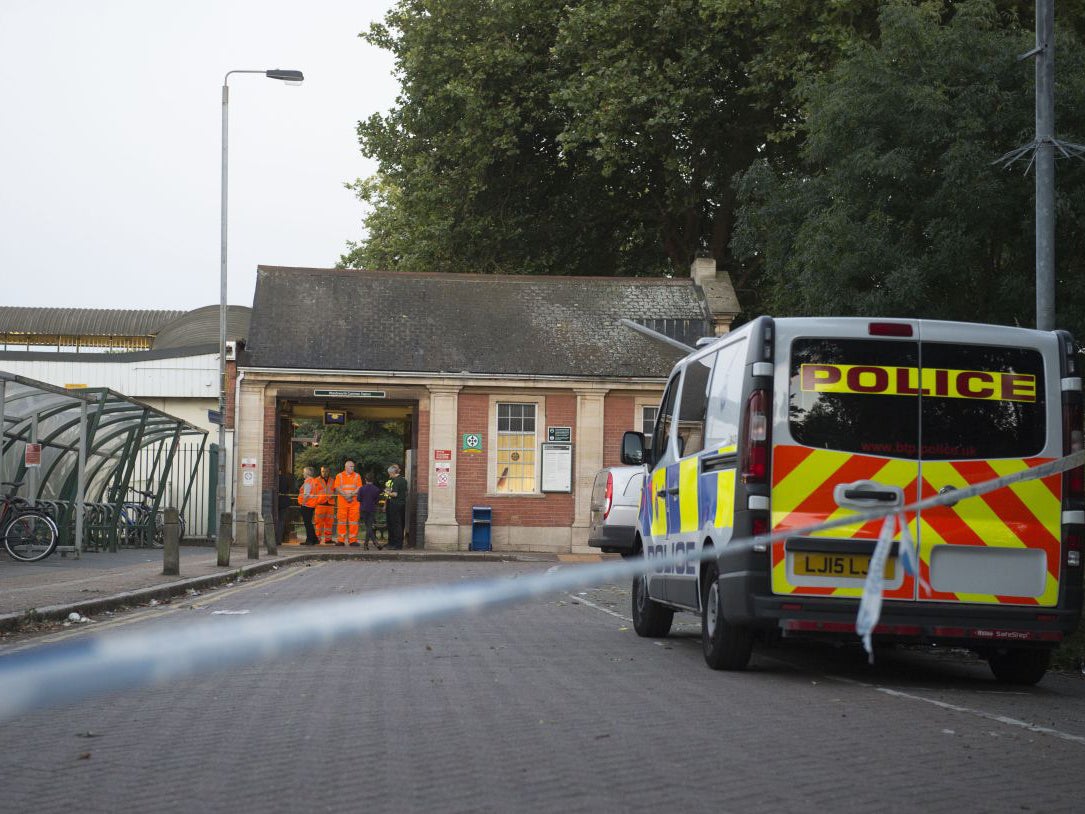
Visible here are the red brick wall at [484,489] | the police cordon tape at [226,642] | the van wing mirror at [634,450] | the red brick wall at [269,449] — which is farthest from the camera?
the red brick wall at [484,489]

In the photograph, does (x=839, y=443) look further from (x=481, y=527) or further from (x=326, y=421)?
(x=326, y=421)

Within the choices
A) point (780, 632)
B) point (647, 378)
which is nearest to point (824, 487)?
point (780, 632)

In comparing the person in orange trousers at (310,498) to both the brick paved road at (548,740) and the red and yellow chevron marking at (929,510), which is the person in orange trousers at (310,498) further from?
the red and yellow chevron marking at (929,510)

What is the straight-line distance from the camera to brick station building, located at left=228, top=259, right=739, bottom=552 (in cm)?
3375

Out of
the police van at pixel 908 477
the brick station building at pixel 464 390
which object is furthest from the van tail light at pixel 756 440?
the brick station building at pixel 464 390

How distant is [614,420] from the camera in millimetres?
34688

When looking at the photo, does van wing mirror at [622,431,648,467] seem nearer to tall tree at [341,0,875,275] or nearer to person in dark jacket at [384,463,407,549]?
tall tree at [341,0,875,275]

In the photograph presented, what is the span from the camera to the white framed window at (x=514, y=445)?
3438cm

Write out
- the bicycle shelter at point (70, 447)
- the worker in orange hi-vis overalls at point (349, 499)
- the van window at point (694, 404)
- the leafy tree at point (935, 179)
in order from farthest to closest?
the worker in orange hi-vis overalls at point (349, 499) → the bicycle shelter at point (70, 447) → the leafy tree at point (935, 179) → the van window at point (694, 404)

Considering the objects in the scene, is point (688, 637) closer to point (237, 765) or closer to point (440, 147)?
point (237, 765)

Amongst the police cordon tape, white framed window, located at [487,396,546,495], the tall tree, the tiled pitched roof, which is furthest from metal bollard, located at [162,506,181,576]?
the tall tree

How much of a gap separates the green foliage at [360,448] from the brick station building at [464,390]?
1721 centimetres

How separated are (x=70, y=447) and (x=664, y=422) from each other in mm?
17119

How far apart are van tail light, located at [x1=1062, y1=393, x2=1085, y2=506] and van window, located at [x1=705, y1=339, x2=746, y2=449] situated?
7.07ft
